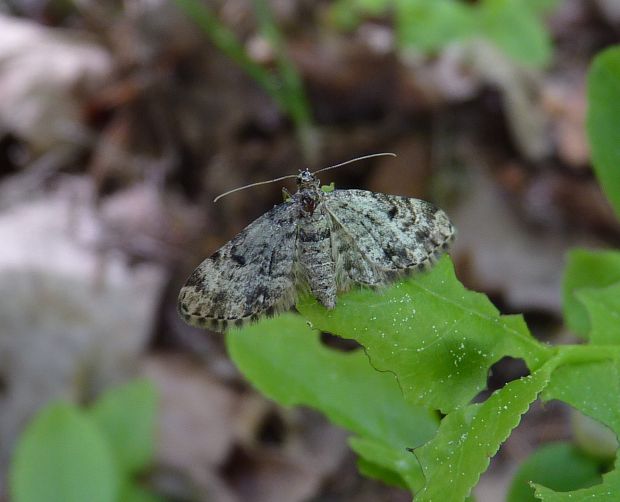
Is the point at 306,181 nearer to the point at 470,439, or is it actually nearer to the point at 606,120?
the point at 606,120

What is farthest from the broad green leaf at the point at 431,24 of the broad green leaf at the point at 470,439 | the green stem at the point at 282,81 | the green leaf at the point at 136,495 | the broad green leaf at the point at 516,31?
the broad green leaf at the point at 470,439

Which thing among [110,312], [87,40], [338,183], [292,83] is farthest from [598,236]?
[87,40]

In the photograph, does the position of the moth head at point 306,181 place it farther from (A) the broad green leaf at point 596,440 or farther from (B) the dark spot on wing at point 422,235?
(A) the broad green leaf at point 596,440

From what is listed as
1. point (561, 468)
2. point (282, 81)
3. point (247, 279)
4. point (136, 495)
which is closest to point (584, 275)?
point (561, 468)

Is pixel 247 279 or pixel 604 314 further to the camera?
pixel 247 279

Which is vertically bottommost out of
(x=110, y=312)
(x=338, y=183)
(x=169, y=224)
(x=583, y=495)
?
(x=110, y=312)

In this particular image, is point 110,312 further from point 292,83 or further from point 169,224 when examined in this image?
point 292,83
